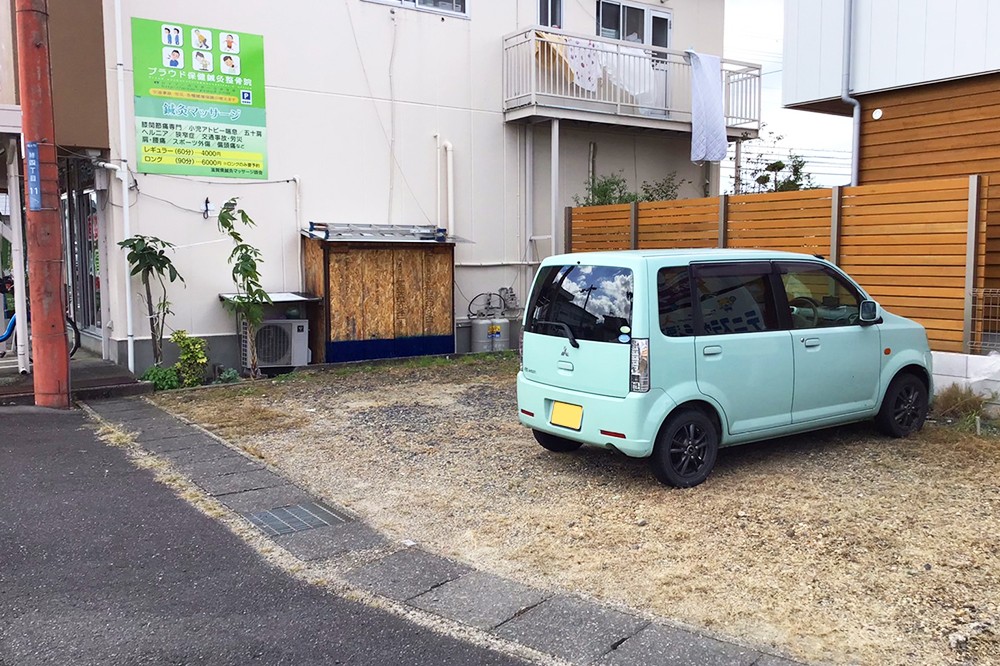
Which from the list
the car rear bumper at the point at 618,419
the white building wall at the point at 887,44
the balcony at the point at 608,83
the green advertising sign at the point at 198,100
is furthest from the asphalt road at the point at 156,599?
the balcony at the point at 608,83

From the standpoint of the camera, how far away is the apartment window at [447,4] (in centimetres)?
→ 1241

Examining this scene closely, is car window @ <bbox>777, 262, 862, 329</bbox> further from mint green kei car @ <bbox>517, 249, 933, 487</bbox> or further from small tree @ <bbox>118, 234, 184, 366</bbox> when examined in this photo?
small tree @ <bbox>118, 234, 184, 366</bbox>

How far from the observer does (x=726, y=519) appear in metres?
5.20

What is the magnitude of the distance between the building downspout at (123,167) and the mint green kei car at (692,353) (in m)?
6.06

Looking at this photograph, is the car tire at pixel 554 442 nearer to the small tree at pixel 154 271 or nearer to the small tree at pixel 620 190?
the small tree at pixel 154 271

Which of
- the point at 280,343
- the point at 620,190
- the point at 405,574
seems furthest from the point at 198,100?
the point at 405,574

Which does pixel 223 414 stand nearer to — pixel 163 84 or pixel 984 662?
pixel 163 84

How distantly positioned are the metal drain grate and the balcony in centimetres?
845

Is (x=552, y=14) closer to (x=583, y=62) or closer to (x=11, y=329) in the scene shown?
(x=583, y=62)

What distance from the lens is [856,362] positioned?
6.64m

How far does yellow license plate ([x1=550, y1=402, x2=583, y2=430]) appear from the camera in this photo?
586cm

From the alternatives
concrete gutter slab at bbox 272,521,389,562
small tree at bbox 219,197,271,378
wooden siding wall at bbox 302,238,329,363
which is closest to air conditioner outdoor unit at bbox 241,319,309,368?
small tree at bbox 219,197,271,378

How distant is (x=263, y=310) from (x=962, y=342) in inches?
319

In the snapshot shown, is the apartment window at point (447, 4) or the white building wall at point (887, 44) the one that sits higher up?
the apartment window at point (447, 4)
